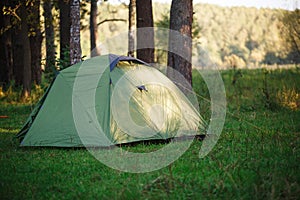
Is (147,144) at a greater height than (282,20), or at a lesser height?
lesser

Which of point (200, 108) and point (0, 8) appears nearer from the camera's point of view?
point (200, 108)

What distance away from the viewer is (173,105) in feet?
26.2

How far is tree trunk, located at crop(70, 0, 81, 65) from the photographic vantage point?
10711 millimetres

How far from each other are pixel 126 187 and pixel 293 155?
8.01 feet

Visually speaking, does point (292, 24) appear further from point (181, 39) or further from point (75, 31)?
point (75, 31)

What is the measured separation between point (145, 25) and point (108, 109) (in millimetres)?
5196

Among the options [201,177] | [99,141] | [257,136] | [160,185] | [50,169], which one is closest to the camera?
[160,185]

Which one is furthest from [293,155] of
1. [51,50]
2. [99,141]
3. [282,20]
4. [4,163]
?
[282,20]

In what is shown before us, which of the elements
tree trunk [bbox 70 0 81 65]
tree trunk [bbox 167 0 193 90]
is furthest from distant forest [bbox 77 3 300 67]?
tree trunk [bbox 70 0 81 65]

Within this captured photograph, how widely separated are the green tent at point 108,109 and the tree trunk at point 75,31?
2.83m

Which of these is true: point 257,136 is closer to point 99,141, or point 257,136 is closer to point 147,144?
point 147,144

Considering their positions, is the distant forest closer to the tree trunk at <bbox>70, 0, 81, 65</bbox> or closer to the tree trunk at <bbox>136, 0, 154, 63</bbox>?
the tree trunk at <bbox>136, 0, 154, 63</bbox>

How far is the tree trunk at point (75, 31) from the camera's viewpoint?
10711mm

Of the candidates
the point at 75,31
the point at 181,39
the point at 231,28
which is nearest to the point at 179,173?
the point at 181,39
